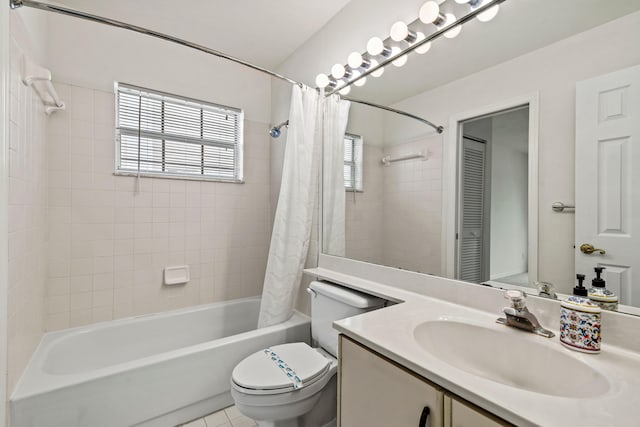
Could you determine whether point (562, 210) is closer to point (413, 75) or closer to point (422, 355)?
point (422, 355)

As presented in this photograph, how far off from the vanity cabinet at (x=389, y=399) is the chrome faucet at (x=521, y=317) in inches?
16.0

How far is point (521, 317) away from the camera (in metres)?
0.88

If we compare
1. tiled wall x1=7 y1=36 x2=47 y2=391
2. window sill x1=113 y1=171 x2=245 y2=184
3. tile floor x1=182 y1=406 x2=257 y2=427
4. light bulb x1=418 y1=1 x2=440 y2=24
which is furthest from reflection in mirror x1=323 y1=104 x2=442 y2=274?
tiled wall x1=7 y1=36 x2=47 y2=391

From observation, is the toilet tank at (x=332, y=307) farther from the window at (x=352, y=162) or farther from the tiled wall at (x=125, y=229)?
the tiled wall at (x=125, y=229)

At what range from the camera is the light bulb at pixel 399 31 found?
1387 mm

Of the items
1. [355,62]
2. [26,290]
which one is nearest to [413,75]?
[355,62]

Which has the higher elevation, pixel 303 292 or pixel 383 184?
pixel 383 184

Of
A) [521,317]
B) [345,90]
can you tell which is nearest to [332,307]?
[521,317]

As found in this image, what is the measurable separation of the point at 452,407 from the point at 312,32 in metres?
2.30

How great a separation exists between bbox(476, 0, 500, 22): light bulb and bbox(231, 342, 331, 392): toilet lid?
5.34ft

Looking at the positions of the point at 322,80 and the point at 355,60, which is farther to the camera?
the point at 322,80

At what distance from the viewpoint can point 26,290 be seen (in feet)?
4.55

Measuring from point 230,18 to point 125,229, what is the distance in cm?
162

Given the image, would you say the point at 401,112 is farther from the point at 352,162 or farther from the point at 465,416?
the point at 465,416
